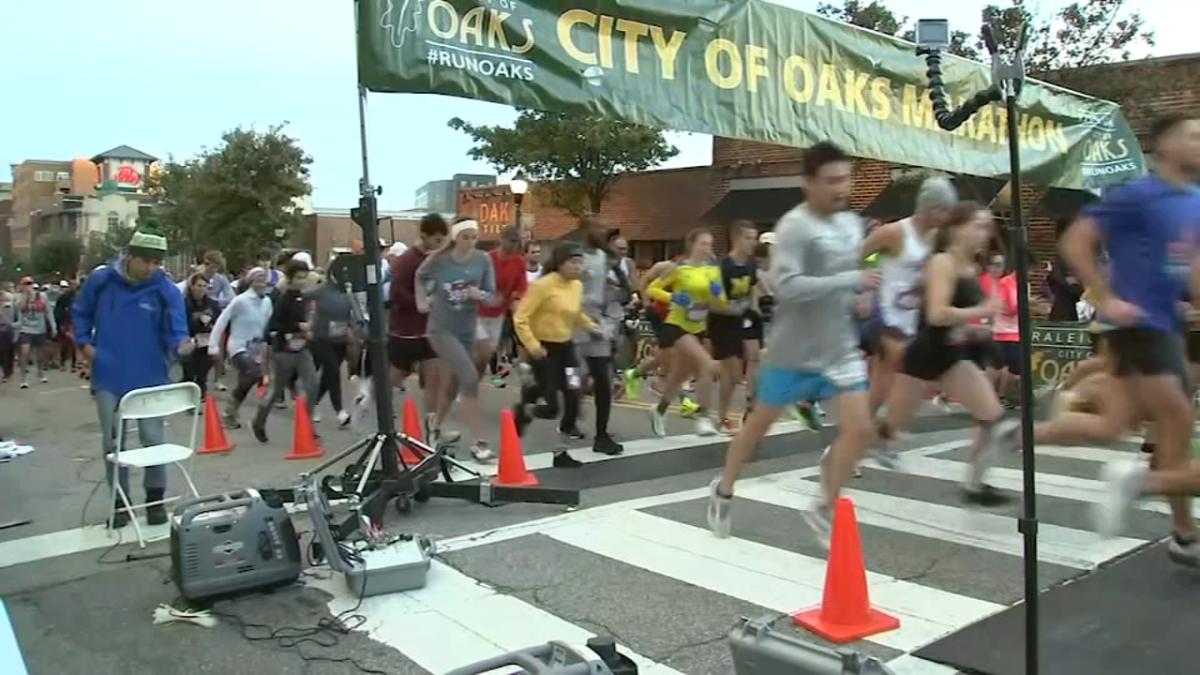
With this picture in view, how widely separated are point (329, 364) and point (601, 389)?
3341 millimetres

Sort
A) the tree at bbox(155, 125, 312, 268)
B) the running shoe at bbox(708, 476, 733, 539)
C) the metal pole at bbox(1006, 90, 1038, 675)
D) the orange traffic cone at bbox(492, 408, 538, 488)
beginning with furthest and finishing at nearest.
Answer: the tree at bbox(155, 125, 312, 268)
the orange traffic cone at bbox(492, 408, 538, 488)
the running shoe at bbox(708, 476, 733, 539)
the metal pole at bbox(1006, 90, 1038, 675)

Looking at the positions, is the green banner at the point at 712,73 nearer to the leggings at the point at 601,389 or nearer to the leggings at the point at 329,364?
the leggings at the point at 601,389

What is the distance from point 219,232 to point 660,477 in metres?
37.6

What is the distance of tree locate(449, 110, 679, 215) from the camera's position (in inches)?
979

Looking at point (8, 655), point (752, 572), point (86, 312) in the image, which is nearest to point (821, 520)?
point (752, 572)

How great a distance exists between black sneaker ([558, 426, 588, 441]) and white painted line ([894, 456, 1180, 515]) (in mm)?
2738

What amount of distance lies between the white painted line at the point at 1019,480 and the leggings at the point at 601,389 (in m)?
2.31

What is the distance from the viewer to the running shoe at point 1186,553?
4.47 metres

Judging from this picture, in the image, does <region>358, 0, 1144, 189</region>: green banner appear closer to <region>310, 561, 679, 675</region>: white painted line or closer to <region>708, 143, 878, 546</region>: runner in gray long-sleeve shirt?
<region>708, 143, 878, 546</region>: runner in gray long-sleeve shirt

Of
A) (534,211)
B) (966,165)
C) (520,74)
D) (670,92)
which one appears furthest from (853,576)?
(534,211)

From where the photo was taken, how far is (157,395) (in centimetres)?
602

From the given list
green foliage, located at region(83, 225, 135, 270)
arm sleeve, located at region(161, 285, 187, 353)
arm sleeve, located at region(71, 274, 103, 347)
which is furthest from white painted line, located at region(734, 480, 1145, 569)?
green foliage, located at region(83, 225, 135, 270)

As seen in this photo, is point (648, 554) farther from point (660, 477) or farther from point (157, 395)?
point (157, 395)

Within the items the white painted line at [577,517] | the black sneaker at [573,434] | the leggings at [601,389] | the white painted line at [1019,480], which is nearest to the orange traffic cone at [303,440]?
the black sneaker at [573,434]
